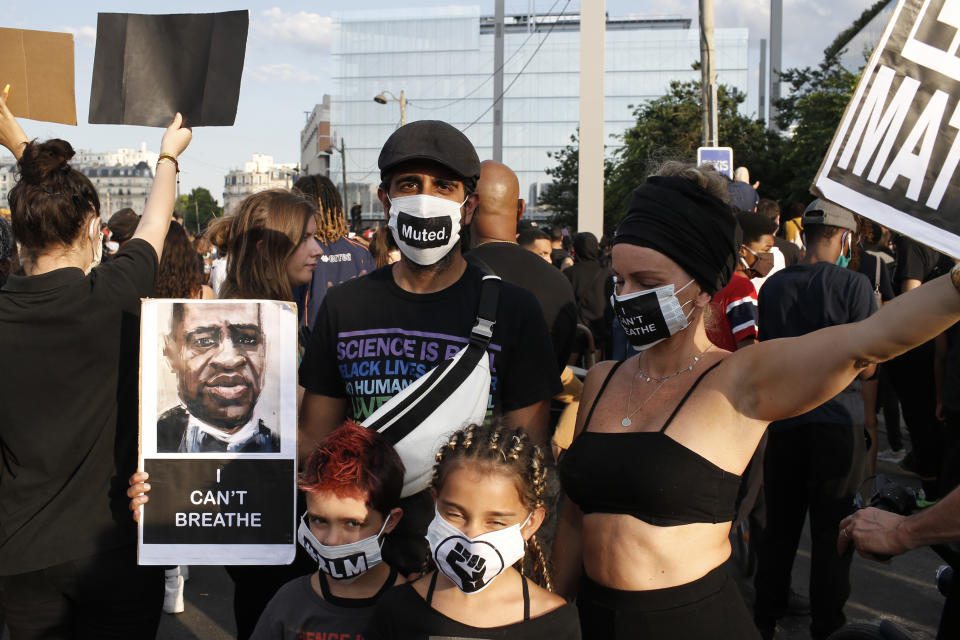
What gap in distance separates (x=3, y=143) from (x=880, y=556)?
10.4 ft

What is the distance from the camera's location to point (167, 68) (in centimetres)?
299

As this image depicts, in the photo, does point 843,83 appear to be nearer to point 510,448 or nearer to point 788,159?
point 788,159

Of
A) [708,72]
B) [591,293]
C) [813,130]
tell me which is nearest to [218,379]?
[591,293]

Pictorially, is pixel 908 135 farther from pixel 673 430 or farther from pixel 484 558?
pixel 484 558

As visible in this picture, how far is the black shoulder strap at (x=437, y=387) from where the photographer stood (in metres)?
2.49

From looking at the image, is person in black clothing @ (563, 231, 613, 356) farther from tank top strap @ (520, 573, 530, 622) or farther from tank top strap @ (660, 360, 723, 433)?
tank top strap @ (520, 573, 530, 622)

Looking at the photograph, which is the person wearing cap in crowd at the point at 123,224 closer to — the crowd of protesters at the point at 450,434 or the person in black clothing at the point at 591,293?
the crowd of protesters at the point at 450,434

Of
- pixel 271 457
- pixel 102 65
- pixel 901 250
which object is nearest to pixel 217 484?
pixel 271 457

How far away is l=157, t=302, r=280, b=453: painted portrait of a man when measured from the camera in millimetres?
2748

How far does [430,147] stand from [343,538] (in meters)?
1.19

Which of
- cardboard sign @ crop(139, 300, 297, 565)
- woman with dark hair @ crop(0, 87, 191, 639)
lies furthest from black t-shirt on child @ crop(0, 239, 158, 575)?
cardboard sign @ crop(139, 300, 297, 565)

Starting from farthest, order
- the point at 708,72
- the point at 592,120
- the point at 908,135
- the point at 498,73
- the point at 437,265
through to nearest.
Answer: the point at 498,73 → the point at 592,120 → the point at 708,72 → the point at 437,265 → the point at 908,135

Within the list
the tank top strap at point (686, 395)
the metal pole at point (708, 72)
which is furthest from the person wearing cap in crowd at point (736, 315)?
the metal pole at point (708, 72)

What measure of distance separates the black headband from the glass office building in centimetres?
8956
